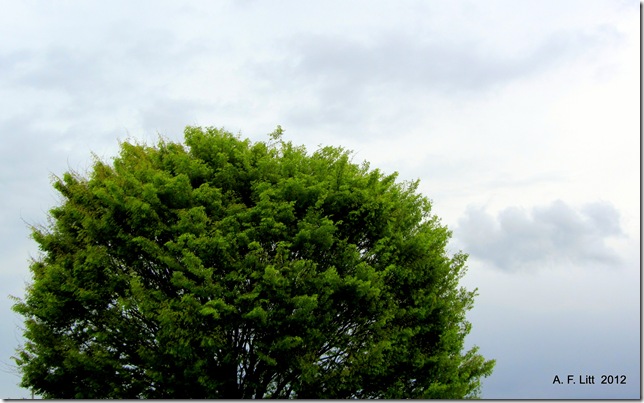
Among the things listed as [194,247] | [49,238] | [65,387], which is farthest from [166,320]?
[49,238]

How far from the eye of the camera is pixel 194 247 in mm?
16344

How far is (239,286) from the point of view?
1619 centimetres

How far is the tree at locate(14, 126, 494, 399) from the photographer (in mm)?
16156

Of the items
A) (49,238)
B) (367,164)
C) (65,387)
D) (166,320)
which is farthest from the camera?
(367,164)

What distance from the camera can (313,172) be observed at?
19.1 meters

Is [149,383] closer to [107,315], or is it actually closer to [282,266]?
[107,315]

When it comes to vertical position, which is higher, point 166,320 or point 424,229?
point 424,229

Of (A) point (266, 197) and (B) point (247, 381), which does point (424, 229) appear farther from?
(B) point (247, 381)

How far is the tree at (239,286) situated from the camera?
16156 mm

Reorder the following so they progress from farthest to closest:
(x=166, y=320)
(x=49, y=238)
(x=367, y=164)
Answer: (x=367, y=164)
(x=49, y=238)
(x=166, y=320)

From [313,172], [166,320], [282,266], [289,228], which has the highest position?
[313,172]

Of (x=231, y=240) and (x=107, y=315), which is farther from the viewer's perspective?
(x=107, y=315)

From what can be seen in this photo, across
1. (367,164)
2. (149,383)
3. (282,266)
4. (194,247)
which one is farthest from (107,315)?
(367,164)

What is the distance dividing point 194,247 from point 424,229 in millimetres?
7530
